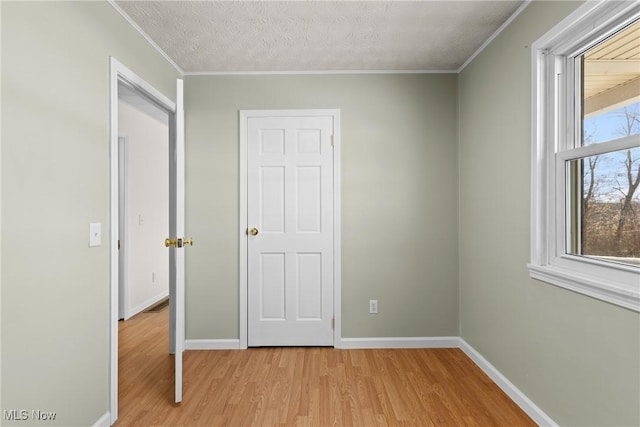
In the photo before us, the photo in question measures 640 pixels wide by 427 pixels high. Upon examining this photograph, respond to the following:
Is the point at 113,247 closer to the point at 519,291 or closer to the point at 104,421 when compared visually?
the point at 104,421

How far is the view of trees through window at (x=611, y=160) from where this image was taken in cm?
152

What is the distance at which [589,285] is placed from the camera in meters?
1.59

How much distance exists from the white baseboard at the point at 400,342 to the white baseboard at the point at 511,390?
182mm

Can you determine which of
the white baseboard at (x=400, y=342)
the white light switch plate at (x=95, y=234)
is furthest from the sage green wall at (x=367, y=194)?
the white light switch plate at (x=95, y=234)

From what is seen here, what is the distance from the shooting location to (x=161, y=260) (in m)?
4.92

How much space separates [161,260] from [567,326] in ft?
15.5

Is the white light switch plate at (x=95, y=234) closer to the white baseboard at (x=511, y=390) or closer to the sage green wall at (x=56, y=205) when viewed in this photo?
the sage green wall at (x=56, y=205)

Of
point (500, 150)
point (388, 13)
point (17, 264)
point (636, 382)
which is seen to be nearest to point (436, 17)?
point (388, 13)

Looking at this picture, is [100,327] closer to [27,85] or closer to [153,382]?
[153,382]

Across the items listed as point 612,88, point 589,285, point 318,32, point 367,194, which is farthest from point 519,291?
point 318,32

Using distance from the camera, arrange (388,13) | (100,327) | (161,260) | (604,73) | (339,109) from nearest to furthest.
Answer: (604,73)
(100,327)
(388,13)
(339,109)
(161,260)

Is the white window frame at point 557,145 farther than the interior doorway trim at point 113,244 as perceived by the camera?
No

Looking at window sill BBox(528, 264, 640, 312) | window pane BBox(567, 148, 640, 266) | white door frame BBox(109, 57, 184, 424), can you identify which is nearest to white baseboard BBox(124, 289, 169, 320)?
white door frame BBox(109, 57, 184, 424)

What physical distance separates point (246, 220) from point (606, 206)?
96.9 inches
